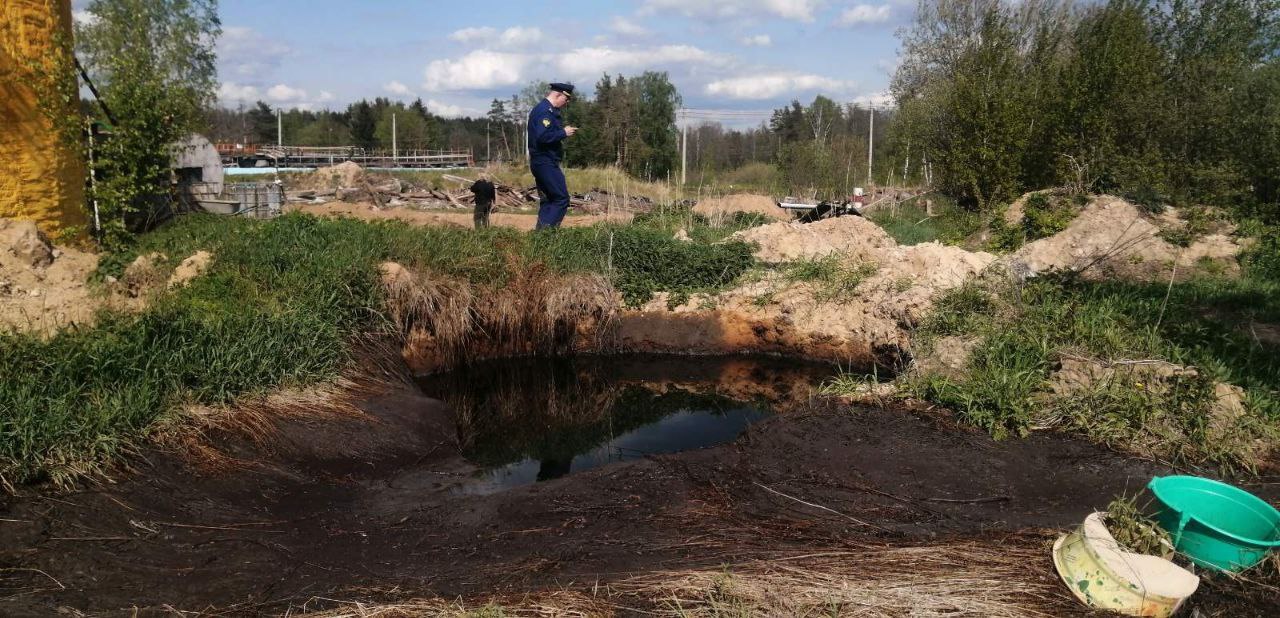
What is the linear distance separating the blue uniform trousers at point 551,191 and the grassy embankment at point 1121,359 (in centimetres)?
493

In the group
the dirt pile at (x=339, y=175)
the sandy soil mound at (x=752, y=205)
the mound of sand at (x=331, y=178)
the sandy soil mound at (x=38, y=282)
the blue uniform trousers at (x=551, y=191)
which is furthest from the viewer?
the dirt pile at (x=339, y=175)

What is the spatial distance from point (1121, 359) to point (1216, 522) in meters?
2.11

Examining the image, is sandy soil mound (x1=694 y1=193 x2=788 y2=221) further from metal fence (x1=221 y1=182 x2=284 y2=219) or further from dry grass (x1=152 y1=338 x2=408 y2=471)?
dry grass (x1=152 y1=338 x2=408 y2=471)

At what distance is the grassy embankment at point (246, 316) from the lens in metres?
4.44

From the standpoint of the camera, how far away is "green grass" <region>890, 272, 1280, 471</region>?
519 centimetres

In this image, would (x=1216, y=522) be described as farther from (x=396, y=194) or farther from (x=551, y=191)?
(x=396, y=194)

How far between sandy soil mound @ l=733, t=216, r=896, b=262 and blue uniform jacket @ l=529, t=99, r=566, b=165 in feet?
8.30

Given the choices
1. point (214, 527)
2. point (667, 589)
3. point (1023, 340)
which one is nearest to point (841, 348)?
point (1023, 340)

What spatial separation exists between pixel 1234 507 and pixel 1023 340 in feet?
8.44

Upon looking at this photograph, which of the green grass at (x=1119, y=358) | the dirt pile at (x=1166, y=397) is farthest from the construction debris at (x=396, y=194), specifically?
the dirt pile at (x=1166, y=397)

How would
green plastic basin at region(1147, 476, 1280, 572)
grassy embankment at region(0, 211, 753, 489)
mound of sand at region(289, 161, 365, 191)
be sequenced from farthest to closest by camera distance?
mound of sand at region(289, 161, 365, 191)
grassy embankment at region(0, 211, 753, 489)
green plastic basin at region(1147, 476, 1280, 572)

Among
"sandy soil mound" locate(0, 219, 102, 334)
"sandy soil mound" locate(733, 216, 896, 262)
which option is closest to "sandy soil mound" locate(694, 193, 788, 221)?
"sandy soil mound" locate(733, 216, 896, 262)

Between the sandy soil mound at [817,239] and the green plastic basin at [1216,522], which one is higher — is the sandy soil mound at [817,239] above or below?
above

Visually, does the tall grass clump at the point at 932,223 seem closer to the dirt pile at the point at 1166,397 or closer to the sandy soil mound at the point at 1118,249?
the sandy soil mound at the point at 1118,249
